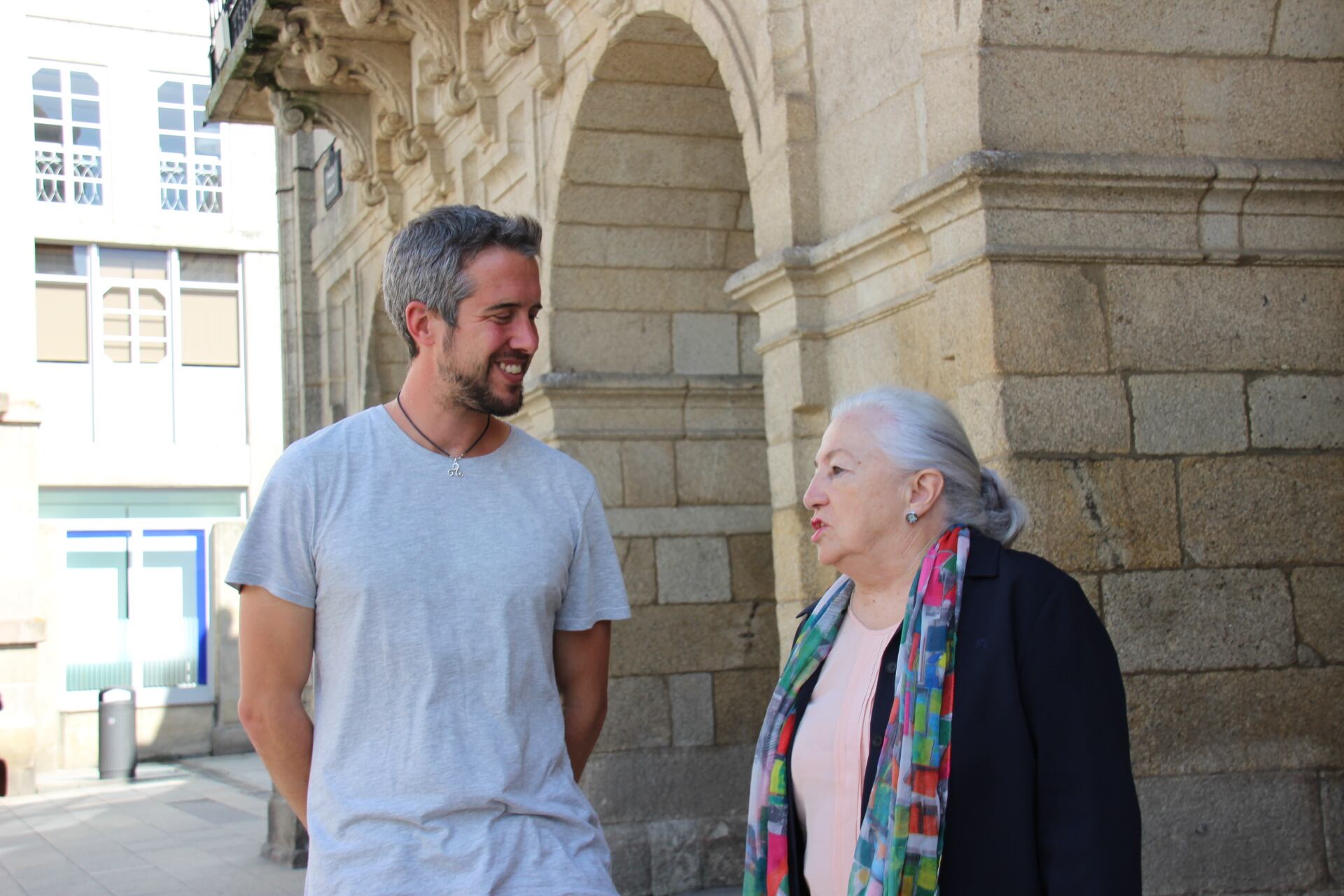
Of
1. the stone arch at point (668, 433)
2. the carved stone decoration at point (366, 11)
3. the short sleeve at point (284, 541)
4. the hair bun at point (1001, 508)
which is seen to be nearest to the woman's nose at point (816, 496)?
the hair bun at point (1001, 508)

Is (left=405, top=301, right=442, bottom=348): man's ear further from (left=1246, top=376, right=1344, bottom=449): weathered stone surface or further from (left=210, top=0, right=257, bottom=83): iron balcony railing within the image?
(left=210, top=0, right=257, bottom=83): iron balcony railing

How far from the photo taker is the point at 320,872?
7.18 feet

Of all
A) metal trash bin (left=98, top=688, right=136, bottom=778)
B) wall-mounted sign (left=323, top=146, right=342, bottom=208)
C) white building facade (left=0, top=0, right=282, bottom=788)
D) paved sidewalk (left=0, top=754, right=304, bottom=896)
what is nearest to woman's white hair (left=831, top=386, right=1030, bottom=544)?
paved sidewalk (left=0, top=754, right=304, bottom=896)

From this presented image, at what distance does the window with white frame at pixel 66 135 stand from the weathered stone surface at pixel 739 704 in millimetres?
15570

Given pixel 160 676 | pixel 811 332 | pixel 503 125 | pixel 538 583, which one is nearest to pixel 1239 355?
pixel 811 332

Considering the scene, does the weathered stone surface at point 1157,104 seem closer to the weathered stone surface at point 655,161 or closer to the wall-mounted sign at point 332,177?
the weathered stone surface at point 655,161

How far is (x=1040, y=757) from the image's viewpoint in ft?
7.07

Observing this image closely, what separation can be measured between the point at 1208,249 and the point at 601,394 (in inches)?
145

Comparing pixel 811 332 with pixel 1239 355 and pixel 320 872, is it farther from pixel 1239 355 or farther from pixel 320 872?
pixel 320 872

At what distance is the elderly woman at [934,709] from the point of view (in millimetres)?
2143

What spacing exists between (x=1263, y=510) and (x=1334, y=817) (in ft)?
2.73

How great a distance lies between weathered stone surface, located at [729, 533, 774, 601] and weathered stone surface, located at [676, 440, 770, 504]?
→ 0.20 metres

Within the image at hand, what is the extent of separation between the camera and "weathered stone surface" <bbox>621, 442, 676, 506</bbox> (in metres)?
7.56

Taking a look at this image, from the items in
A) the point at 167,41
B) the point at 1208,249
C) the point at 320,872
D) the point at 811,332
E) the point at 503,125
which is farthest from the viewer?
the point at 167,41
